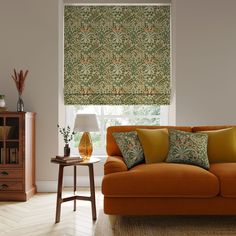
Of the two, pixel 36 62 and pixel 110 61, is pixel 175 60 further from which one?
pixel 36 62

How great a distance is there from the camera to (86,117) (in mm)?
3848

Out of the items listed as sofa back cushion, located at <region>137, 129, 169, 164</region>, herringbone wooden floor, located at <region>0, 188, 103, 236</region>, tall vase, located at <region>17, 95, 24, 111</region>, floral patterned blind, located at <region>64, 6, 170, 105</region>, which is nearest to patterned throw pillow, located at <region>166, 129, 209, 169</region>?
sofa back cushion, located at <region>137, 129, 169, 164</region>

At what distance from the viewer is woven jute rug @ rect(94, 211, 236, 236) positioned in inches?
126

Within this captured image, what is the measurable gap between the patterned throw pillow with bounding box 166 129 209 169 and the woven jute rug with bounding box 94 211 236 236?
54 centimetres

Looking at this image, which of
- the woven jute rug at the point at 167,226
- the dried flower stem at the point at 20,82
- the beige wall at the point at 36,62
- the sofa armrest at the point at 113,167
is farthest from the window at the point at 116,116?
the sofa armrest at the point at 113,167

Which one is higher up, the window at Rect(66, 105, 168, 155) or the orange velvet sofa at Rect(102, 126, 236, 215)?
the window at Rect(66, 105, 168, 155)

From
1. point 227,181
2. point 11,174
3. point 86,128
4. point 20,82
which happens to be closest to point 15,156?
point 11,174

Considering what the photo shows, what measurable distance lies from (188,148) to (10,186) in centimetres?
225

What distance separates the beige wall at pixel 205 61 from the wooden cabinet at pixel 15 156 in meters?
2.11

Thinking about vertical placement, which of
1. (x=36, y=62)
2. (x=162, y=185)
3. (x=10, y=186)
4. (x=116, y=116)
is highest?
(x=36, y=62)

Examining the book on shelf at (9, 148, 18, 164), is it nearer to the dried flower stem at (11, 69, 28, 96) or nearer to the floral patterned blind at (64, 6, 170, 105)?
the dried flower stem at (11, 69, 28, 96)

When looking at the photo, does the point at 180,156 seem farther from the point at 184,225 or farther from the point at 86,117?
the point at 86,117

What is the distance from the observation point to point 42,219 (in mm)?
3717

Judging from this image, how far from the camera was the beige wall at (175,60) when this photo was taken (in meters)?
5.09
